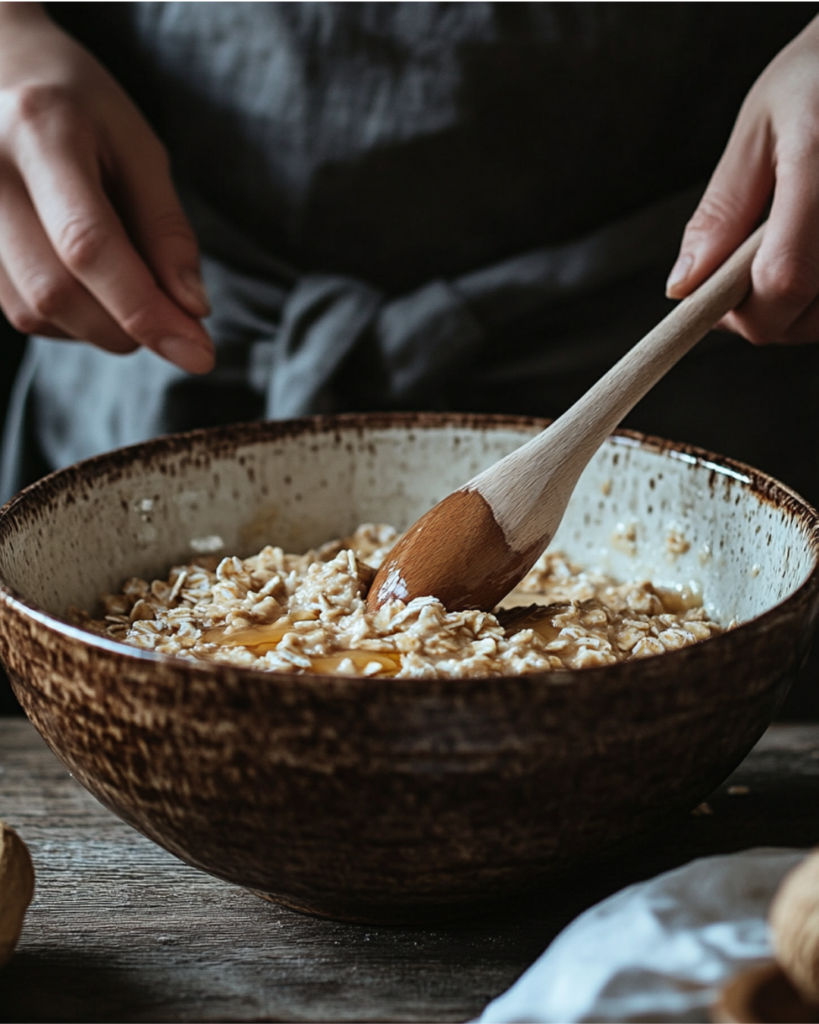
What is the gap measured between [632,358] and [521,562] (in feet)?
0.60

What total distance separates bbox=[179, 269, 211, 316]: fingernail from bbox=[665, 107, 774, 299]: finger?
45 cm

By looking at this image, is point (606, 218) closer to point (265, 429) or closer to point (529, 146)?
point (529, 146)

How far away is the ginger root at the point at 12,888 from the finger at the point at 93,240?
21.3 inches

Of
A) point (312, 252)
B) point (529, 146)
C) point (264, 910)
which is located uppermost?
point (529, 146)

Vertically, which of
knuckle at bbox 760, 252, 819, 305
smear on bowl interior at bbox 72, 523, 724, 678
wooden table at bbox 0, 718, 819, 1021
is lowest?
wooden table at bbox 0, 718, 819, 1021

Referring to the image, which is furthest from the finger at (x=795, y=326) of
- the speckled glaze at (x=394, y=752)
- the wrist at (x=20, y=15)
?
the wrist at (x=20, y=15)

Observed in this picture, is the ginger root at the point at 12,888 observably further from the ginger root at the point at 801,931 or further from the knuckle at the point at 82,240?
the knuckle at the point at 82,240

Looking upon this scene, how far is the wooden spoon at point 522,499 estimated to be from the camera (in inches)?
31.8

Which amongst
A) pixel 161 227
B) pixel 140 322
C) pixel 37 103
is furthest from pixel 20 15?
pixel 140 322

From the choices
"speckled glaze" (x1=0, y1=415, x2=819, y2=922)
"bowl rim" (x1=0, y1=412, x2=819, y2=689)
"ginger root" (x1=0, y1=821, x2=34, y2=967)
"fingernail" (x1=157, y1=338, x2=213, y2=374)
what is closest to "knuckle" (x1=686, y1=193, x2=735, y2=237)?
"bowl rim" (x1=0, y1=412, x2=819, y2=689)

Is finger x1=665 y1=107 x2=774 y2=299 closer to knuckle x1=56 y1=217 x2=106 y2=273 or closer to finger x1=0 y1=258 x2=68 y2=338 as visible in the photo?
knuckle x1=56 y1=217 x2=106 y2=273

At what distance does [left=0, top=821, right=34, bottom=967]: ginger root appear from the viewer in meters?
0.61

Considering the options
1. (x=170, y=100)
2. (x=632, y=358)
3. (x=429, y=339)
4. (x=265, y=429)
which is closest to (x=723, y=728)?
(x=632, y=358)

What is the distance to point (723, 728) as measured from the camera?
0.59 metres
